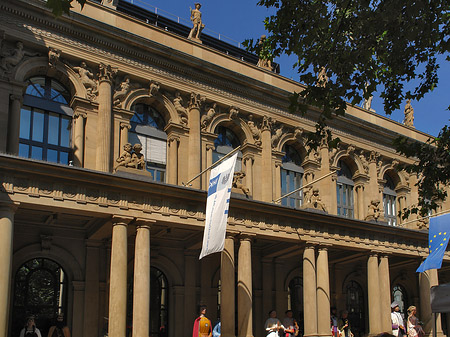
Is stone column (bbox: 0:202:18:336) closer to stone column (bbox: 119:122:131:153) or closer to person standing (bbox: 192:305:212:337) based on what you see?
person standing (bbox: 192:305:212:337)

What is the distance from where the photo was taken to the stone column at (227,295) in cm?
2122

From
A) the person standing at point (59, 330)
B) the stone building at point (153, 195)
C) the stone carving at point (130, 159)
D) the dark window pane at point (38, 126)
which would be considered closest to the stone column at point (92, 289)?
the stone building at point (153, 195)

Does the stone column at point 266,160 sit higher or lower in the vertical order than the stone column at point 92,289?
higher

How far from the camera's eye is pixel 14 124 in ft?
68.6

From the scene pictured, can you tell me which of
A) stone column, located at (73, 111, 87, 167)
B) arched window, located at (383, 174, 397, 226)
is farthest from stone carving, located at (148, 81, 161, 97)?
arched window, located at (383, 174, 397, 226)

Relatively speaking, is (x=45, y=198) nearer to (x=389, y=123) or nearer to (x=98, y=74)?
(x=98, y=74)

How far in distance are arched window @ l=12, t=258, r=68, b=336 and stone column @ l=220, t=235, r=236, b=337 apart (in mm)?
5979

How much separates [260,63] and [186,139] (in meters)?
7.13

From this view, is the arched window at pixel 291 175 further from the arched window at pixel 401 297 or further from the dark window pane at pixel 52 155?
the dark window pane at pixel 52 155

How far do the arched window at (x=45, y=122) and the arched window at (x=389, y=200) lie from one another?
64.0ft

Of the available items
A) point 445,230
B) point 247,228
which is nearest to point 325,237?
point 247,228

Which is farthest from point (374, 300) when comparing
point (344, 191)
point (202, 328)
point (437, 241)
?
point (202, 328)

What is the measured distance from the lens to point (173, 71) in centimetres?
2567

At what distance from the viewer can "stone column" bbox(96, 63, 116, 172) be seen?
73.9 ft
